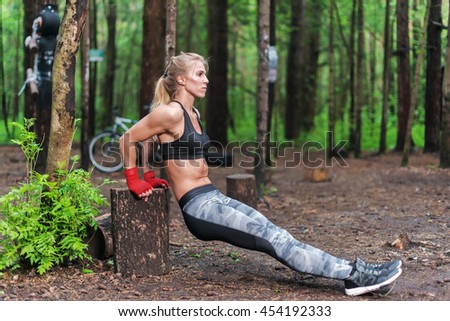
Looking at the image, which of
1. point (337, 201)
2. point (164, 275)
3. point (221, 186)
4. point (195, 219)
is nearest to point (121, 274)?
point (164, 275)

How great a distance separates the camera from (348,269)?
5168mm

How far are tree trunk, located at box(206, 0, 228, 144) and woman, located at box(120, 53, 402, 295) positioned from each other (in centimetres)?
1285

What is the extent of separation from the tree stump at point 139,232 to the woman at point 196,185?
0.47 ft

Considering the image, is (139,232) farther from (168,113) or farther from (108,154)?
(108,154)

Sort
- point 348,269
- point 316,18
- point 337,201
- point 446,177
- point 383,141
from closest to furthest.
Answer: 1. point 348,269
2. point 337,201
3. point 446,177
4. point 383,141
5. point 316,18

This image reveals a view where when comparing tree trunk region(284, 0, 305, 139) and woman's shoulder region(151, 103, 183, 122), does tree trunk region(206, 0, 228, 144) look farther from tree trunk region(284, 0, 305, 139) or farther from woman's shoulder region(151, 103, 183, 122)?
woman's shoulder region(151, 103, 183, 122)

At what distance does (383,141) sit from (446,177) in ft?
13.5

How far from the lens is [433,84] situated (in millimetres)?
14930

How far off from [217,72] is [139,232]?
43.7ft

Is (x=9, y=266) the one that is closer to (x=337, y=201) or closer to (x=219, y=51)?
(x=337, y=201)

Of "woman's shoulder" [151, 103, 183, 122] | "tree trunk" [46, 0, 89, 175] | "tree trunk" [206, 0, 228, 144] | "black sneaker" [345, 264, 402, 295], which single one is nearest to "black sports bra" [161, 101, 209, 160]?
"woman's shoulder" [151, 103, 183, 122]

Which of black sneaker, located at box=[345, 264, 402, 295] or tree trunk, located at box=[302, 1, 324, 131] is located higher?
tree trunk, located at box=[302, 1, 324, 131]

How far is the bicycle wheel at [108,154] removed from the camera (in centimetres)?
1315

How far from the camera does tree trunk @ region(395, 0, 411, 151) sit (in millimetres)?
14766
